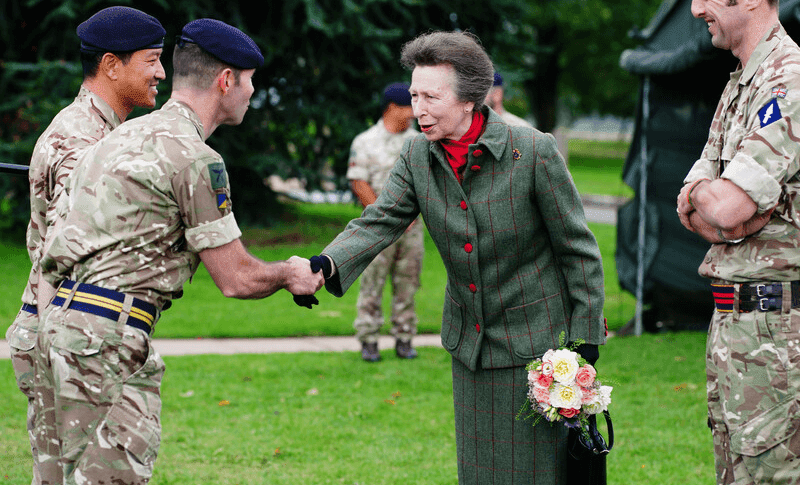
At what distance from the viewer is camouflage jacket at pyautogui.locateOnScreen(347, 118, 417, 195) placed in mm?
8102

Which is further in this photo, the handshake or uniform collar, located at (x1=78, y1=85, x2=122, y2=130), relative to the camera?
uniform collar, located at (x1=78, y1=85, x2=122, y2=130)

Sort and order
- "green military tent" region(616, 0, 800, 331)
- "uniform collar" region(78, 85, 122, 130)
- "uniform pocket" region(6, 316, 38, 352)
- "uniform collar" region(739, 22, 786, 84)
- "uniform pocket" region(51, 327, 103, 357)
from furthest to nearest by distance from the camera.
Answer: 1. "green military tent" region(616, 0, 800, 331)
2. "uniform collar" region(78, 85, 122, 130)
3. "uniform pocket" region(6, 316, 38, 352)
4. "uniform collar" region(739, 22, 786, 84)
5. "uniform pocket" region(51, 327, 103, 357)

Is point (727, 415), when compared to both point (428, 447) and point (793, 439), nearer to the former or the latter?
point (793, 439)

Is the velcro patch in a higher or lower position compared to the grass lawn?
higher

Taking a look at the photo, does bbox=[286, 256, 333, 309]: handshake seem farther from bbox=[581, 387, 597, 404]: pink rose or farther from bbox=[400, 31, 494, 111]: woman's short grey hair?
bbox=[581, 387, 597, 404]: pink rose

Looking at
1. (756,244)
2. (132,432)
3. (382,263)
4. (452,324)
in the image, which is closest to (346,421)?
(382,263)

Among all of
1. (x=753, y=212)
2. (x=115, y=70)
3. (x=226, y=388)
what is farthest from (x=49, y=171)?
(x=226, y=388)

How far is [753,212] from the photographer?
288 centimetres

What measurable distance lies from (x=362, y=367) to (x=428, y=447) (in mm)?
2268

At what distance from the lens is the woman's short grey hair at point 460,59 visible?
340 centimetres

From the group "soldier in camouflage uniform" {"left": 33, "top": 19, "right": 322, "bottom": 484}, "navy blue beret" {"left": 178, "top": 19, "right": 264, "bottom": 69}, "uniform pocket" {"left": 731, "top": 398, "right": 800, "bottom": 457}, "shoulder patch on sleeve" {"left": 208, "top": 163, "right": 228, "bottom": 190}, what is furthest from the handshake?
"uniform pocket" {"left": 731, "top": 398, "right": 800, "bottom": 457}

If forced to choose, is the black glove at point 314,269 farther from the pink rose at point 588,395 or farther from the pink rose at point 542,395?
the pink rose at point 588,395

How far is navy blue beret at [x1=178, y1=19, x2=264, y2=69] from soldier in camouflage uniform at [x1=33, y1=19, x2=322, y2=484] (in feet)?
0.87

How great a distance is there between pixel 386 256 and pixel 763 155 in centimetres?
539
